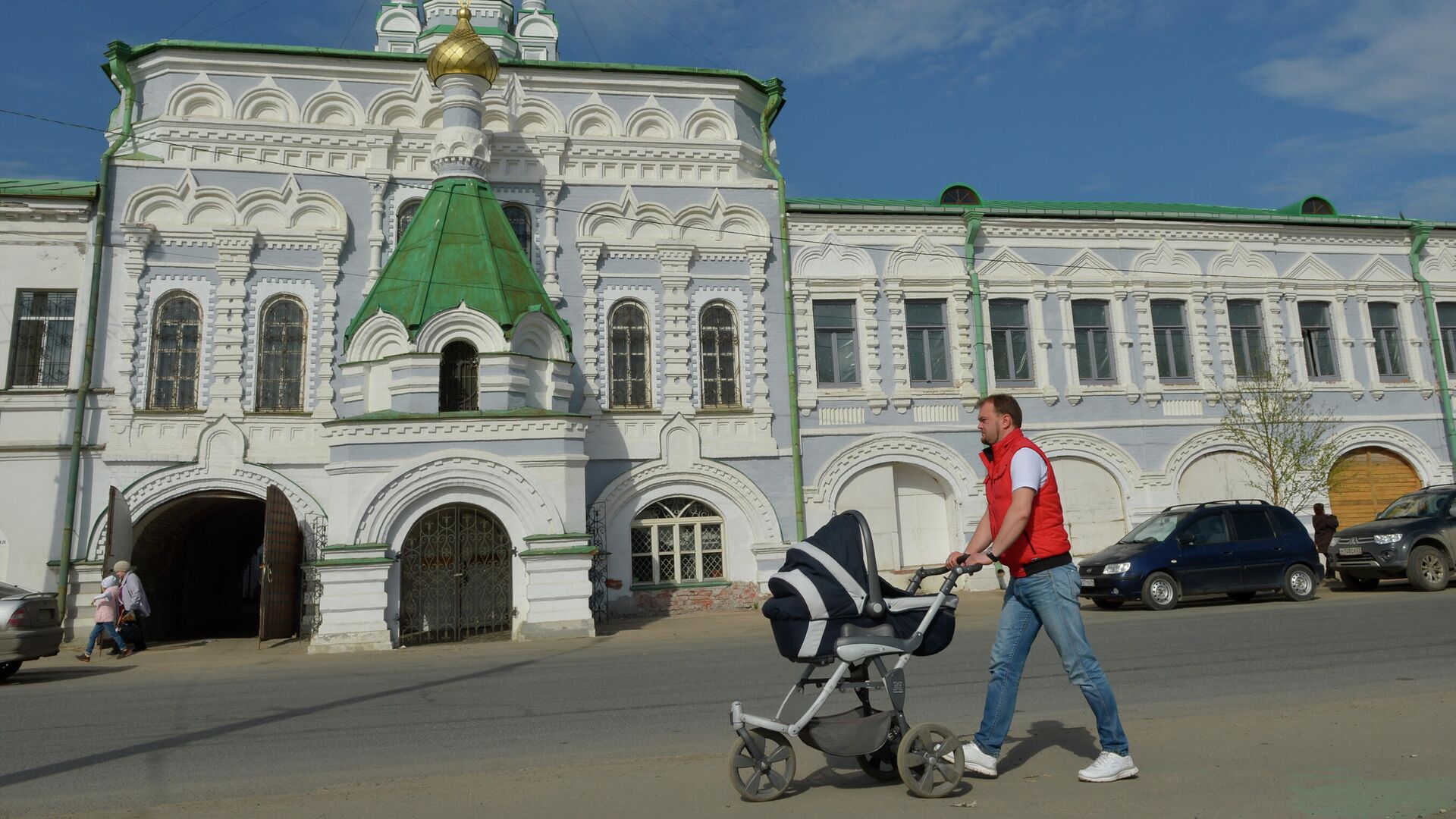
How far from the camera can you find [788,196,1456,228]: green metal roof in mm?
20750

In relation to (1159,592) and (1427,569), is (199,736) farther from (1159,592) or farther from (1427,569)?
(1427,569)

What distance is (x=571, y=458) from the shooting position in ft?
52.0

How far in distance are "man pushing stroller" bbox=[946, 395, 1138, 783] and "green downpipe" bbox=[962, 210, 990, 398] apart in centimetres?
1562

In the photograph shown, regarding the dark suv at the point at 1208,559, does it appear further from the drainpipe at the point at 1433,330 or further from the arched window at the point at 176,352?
the arched window at the point at 176,352

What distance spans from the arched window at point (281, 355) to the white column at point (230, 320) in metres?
0.35

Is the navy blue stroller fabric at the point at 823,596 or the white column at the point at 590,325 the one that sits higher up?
the white column at the point at 590,325

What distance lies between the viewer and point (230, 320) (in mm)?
17953

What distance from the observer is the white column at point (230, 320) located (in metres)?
17.6

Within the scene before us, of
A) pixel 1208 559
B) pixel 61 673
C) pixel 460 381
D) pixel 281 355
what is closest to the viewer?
pixel 61 673

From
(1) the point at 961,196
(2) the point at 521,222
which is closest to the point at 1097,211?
(1) the point at 961,196

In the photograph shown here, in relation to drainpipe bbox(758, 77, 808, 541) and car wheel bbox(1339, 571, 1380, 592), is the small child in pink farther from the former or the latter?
car wheel bbox(1339, 571, 1380, 592)

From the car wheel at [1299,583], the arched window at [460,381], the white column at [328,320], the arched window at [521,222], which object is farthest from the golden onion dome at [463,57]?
the car wheel at [1299,583]

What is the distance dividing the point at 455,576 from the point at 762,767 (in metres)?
11.8

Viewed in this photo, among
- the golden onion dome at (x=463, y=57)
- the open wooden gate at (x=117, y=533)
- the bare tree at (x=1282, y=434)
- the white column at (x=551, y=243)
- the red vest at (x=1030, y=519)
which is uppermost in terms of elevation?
the golden onion dome at (x=463, y=57)
